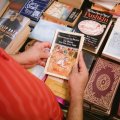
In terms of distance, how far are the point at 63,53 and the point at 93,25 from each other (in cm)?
22

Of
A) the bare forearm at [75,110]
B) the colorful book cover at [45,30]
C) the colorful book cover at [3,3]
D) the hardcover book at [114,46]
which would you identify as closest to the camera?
the bare forearm at [75,110]

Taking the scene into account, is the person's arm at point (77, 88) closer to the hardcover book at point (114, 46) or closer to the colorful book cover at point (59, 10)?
the hardcover book at point (114, 46)

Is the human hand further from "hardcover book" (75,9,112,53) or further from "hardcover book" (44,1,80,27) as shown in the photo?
"hardcover book" (44,1,80,27)

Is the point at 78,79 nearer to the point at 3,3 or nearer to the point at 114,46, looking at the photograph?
the point at 114,46

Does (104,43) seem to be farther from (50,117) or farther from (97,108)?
(50,117)

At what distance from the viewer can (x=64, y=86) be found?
3.85 ft

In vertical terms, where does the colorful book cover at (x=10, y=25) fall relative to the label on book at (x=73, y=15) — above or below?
below

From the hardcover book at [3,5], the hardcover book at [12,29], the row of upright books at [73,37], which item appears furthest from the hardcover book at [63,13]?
the hardcover book at [3,5]

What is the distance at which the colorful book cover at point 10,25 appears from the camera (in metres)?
1.30

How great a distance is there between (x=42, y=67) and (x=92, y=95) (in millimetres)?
274

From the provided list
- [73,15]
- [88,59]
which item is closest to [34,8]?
[73,15]

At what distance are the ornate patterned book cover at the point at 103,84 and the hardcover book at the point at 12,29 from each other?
408 mm

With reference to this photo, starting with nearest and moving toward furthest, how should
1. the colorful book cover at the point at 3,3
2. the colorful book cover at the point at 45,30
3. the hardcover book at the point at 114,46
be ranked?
the hardcover book at the point at 114,46
the colorful book cover at the point at 45,30
the colorful book cover at the point at 3,3

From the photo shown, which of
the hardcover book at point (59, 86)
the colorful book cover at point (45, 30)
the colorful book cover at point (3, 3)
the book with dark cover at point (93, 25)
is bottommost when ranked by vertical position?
the hardcover book at point (59, 86)
